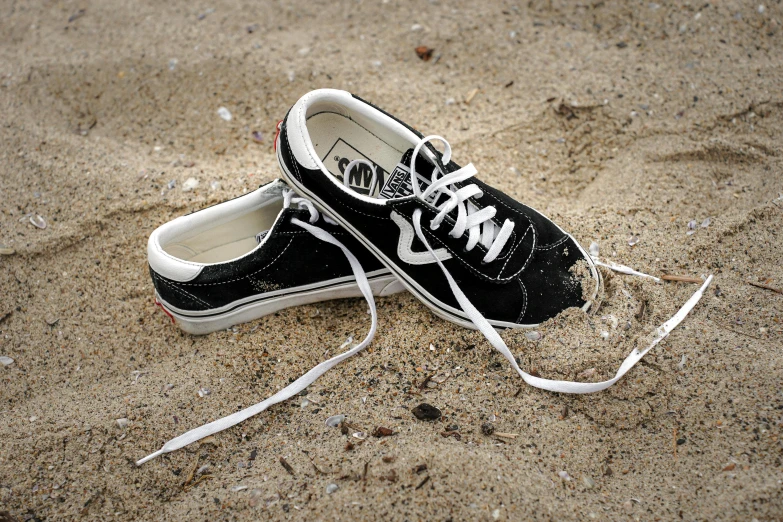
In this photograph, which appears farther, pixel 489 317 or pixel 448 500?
pixel 489 317

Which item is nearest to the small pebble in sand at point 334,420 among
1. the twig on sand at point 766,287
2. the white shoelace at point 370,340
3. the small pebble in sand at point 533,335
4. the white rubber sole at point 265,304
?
the white shoelace at point 370,340

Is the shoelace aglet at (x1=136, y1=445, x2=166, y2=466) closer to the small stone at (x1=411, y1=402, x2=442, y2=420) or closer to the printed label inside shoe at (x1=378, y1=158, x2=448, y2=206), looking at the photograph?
the small stone at (x1=411, y1=402, x2=442, y2=420)

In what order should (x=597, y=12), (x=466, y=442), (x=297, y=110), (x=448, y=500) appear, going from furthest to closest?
(x=597, y=12) < (x=297, y=110) < (x=466, y=442) < (x=448, y=500)

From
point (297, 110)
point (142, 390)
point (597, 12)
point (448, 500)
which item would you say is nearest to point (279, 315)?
point (142, 390)

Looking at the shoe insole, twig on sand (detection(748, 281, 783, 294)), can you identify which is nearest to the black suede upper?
the shoe insole

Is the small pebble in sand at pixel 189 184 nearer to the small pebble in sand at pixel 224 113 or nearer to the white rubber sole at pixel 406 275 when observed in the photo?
the small pebble in sand at pixel 224 113

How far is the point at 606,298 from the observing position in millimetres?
1725

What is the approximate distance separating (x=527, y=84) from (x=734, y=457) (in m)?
1.75

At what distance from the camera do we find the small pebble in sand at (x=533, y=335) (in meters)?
1.64

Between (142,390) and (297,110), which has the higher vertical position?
(297,110)

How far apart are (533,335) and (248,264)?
2.95 ft

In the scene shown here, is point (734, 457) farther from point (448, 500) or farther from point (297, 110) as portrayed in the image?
point (297, 110)

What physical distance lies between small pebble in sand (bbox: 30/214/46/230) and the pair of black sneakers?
688mm

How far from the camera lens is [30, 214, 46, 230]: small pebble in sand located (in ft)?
6.82
